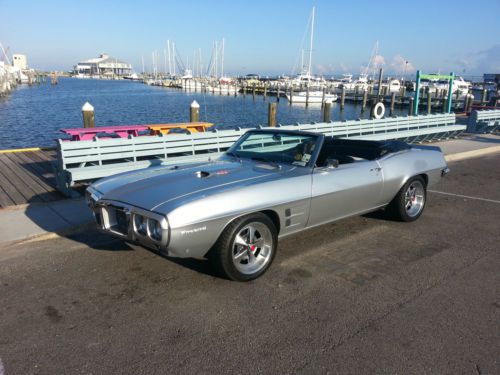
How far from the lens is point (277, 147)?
5.17 m

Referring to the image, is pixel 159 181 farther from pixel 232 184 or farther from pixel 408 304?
pixel 408 304

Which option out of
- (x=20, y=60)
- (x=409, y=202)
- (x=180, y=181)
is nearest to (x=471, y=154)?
(x=409, y=202)

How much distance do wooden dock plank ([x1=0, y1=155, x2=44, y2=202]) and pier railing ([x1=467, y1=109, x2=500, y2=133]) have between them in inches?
685

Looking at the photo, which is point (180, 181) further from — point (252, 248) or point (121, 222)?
point (252, 248)

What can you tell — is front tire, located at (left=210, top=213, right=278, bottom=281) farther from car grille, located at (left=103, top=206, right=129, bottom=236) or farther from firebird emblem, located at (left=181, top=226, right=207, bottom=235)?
car grille, located at (left=103, top=206, right=129, bottom=236)

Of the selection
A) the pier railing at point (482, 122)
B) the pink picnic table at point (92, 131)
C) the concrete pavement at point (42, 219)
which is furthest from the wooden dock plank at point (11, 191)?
the pier railing at point (482, 122)

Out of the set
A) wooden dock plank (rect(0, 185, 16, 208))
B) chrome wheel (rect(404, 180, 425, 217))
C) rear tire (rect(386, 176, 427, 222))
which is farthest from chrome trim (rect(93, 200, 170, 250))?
chrome wheel (rect(404, 180, 425, 217))

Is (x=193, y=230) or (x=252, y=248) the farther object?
(x=252, y=248)

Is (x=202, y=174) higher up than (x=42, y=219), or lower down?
higher up

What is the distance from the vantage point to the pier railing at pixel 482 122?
17.8 m

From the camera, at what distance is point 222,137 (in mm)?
10039

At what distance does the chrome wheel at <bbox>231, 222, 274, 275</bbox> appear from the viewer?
397cm

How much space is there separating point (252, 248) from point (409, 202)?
9.99 feet

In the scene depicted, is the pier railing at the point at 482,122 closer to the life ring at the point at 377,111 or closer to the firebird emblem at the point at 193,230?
the life ring at the point at 377,111
